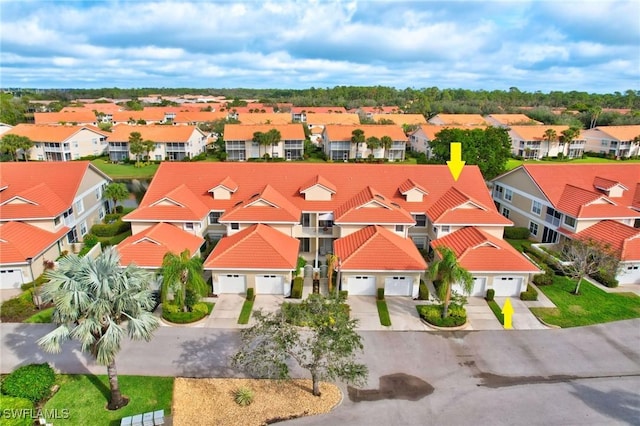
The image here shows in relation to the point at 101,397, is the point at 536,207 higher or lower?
higher

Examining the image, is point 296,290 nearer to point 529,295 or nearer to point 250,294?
point 250,294

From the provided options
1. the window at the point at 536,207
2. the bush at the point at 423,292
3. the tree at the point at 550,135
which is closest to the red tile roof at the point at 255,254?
the bush at the point at 423,292

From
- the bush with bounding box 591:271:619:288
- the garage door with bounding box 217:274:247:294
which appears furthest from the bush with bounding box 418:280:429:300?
the bush with bounding box 591:271:619:288

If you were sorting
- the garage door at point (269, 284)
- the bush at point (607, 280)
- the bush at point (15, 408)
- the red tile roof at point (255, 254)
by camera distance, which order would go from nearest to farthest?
the bush at point (15, 408)
the red tile roof at point (255, 254)
the garage door at point (269, 284)
the bush at point (607, 280)

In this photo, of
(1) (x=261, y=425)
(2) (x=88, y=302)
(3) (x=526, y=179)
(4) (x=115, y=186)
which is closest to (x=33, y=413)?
(2) (x=88, y=302)

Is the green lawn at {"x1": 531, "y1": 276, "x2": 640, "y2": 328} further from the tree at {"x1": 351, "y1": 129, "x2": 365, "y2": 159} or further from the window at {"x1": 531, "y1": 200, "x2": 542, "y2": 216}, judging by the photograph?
the tree at {"x1": 351, "y1": 129, "x2": 365, "y2": 159}

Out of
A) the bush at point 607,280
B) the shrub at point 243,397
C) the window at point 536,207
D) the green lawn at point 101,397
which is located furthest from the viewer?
the window at point 536,207

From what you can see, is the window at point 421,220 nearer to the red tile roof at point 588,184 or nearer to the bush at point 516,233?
the bush at point 516,233

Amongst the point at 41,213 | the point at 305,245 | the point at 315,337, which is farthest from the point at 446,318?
the point at 41,213
